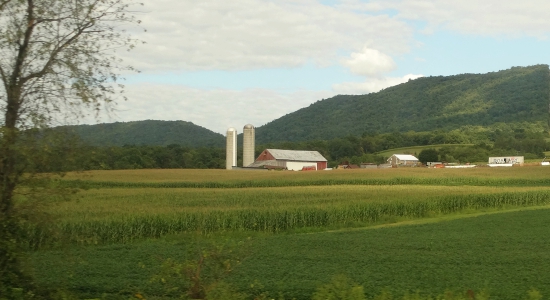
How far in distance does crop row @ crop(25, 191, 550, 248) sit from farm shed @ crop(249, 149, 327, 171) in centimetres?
5023

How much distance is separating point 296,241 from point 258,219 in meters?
6.46

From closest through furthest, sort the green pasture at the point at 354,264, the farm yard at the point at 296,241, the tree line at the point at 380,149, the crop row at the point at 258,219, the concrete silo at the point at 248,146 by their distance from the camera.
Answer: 1. the farm yard at the point at 296,241
2. the green pasture at the point at 354,264
3. the crop row at the point at 258,219
4. the tree line at the point at 380,149
5. the concrete silo at the point at 248,146

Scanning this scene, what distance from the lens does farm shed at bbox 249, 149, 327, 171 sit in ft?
282

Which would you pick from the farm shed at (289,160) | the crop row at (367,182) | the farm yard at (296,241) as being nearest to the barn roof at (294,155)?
the farm shed at (289,160)

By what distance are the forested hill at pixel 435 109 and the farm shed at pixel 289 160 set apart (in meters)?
72.2

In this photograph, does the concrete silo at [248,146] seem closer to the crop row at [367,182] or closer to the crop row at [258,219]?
the crop row at [367,182]

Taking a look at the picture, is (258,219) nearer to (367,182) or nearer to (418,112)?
(367,182)

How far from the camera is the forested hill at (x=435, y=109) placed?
154 meters

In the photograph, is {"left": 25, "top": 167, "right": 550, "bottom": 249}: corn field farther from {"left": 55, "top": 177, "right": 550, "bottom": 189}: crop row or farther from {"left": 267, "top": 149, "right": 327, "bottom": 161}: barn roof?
{"left": 267, "top": 149, "right": 327, "bottom": 161}: barn roof

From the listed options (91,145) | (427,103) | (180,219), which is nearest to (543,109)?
(427,103)

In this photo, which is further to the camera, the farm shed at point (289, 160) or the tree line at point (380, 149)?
the farm shed at point (289, 160)

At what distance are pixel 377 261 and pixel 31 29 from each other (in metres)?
10.8

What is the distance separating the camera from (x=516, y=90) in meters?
163

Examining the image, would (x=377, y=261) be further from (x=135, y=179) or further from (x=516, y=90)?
(x=516, y=90)
